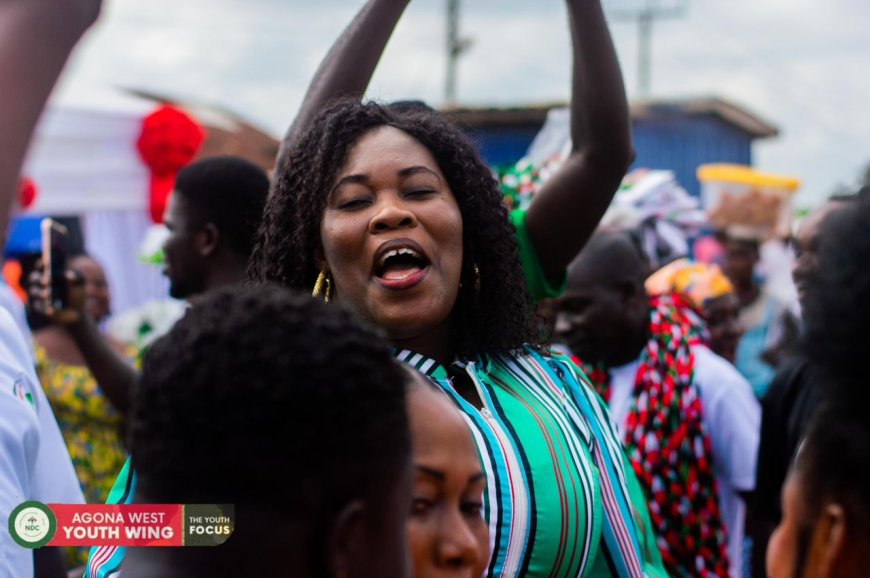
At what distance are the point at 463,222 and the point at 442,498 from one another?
0.91m

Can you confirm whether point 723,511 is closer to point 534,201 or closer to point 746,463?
point 746,463

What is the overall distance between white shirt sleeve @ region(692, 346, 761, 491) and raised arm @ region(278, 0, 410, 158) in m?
2.03

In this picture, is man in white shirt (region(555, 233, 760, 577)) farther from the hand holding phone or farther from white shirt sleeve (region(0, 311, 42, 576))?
white shirt sleeve (region(0, 311, 42, 576))

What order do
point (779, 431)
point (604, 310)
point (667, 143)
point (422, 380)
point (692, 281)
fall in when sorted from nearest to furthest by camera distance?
point (422, 380) < point (779, 431) < point (604, 310) < point (692, 281) < point (667, 143)

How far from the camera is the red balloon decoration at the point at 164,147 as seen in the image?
21.9 ft

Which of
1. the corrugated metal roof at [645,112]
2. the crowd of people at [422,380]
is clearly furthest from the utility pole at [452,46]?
the crowd of people at [422,380]

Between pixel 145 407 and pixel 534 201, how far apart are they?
5.13ft

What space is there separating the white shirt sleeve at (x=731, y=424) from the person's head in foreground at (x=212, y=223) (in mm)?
1688

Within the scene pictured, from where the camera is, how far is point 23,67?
0.99 metres

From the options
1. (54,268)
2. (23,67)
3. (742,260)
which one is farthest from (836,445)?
(742,260)

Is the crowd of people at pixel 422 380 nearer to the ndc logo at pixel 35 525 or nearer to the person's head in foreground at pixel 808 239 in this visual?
the person's head in foreground at pixel 808 239

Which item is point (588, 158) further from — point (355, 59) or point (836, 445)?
point (836, 445)

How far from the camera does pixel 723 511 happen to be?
4.25m

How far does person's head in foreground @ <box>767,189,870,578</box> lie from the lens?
1.31m
